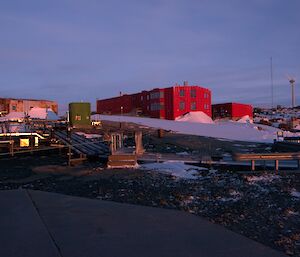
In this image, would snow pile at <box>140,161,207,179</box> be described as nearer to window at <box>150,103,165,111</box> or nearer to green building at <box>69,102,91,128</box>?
green building at <box>69,102,91,128</box>

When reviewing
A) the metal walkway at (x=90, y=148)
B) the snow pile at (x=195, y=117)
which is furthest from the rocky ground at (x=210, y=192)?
the snow pile at (x=195, y=117)

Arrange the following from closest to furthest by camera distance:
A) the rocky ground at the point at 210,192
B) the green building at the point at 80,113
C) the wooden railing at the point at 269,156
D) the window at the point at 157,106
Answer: the rocky ground at the point at 210,192 < the wooden railing at the point at 269,156 < the green building at the point at 80,113 < the window at the point at 157,106

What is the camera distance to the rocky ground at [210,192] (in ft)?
24.5

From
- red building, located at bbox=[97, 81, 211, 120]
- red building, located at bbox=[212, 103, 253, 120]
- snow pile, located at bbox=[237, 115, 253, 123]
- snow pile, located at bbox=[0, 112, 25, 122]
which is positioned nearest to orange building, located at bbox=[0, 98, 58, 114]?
snow pile, located at bbox=[0, 112, 25, 122]

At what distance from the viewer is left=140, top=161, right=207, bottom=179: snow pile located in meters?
13.4

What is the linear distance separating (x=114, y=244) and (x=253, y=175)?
774cm

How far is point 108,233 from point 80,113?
126ft

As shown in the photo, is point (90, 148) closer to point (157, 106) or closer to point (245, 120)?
point (157, 106)

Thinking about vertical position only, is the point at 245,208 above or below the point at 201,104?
below

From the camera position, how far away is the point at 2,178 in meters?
13.8

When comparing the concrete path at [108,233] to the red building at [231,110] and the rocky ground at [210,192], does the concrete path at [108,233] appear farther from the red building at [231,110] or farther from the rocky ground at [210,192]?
the red building at [231,110]

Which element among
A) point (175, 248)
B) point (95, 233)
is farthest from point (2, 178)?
point (175, 248)

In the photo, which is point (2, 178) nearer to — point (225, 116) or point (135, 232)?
point (135, 232)

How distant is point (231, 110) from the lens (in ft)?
275
